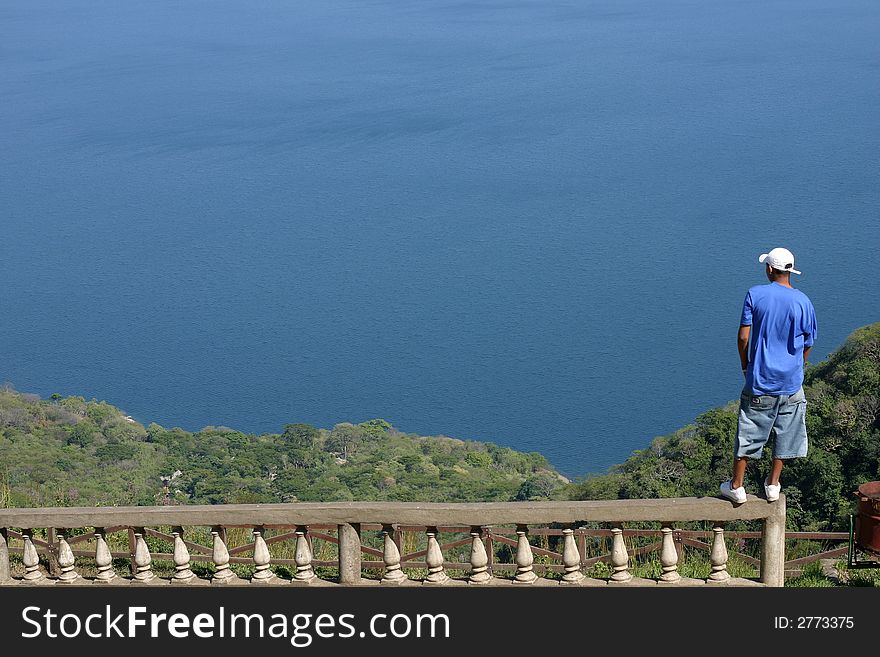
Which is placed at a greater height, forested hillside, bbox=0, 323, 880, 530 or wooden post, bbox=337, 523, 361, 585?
forested hillside, bbox=0, 323, 880, 530

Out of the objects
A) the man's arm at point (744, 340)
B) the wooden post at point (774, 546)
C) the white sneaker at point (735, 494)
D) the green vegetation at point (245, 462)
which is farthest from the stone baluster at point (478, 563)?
the green vegetation at point (245, 462)

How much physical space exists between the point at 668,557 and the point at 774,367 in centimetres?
118

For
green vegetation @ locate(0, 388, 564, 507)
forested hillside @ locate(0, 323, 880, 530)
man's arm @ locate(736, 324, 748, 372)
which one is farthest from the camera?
green vegetation @ locate(0, 388, 564, 507)

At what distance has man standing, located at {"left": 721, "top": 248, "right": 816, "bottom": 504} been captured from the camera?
6.07m

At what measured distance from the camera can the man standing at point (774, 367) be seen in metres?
6.07

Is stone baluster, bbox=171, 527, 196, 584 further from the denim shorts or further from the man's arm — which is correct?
the man's arm

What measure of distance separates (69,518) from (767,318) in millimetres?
4059

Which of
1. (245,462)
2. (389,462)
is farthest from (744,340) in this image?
(245,462)

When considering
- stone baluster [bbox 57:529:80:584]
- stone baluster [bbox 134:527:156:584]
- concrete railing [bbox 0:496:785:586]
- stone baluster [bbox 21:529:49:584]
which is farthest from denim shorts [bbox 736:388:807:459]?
stone baluster [bbox 21:529:49:584]

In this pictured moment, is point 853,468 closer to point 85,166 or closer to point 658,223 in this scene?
point 658,223

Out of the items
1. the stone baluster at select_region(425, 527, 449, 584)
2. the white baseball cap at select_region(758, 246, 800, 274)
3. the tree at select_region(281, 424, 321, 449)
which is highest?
the tree at select_region(281, 424, 321, 449)

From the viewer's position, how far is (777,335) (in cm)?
610

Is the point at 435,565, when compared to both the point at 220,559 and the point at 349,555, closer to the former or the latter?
the point at 349,555

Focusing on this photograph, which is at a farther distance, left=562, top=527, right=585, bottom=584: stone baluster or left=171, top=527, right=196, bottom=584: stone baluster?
left=171, top=527, right=196, bottom=584: stone baluster
